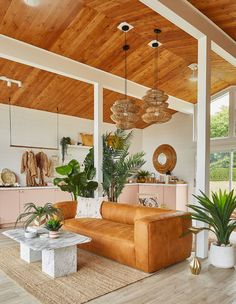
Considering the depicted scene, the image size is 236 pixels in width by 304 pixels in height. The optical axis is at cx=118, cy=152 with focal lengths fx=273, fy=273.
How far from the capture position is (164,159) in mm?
8633

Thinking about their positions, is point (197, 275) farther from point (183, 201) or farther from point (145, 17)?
point (183, 201)

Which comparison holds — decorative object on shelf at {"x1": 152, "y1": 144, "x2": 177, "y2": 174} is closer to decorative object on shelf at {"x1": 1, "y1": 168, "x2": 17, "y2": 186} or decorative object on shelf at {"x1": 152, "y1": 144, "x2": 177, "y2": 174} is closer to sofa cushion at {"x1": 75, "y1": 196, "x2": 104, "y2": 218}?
sofa cushion at {"x1": 75, "y1": 196, "x2": 104, "y2": 218}

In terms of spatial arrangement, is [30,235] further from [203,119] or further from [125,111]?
[203,119]

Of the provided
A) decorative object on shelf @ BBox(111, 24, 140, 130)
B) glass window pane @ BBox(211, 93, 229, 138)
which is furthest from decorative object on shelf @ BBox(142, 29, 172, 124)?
glass window pane @ BBox(211, 93, 229, 138)

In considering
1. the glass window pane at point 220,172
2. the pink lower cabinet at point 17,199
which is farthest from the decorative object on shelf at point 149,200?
the pink lower cabinet at point 17,199

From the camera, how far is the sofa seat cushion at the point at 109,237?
3.40 metres

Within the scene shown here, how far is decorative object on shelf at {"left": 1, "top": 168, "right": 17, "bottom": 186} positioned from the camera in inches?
247

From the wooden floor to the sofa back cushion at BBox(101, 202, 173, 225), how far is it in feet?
3.19

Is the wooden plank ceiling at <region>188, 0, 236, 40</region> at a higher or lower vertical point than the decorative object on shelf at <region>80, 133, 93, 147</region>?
higher

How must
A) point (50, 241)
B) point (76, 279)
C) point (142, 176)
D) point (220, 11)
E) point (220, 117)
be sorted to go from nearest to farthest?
Result: 1. point (76, 279)
2. point (50, 241)
3. point (220, 11)
4. point (220, 117)
5. point (142, 176)

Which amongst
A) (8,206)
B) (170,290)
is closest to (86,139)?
(8,206)

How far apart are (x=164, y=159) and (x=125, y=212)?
14.9 ft

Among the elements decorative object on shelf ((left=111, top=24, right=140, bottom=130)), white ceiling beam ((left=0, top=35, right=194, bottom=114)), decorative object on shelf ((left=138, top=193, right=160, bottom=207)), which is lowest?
decorative object on shelf ((left=138, top=193, right=160, bottom=207))

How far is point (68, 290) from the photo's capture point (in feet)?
8.97
